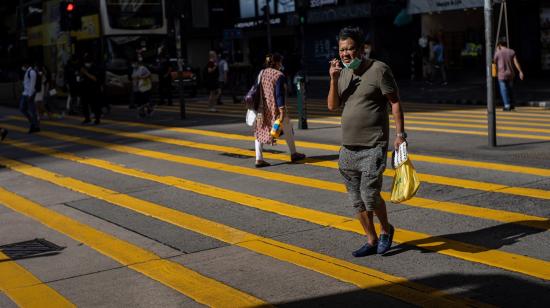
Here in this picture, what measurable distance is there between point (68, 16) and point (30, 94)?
280 inches

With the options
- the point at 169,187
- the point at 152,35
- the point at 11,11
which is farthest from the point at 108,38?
the point at 11,11

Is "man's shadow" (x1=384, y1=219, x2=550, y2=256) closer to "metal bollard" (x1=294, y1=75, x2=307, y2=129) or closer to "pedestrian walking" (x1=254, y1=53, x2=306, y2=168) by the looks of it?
"pedestrian walking" (x1=254, y1=53, x2=306, y2=168)

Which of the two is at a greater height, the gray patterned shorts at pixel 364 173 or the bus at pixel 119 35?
the bus at pixel 119 35

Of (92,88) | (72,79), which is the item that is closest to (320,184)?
(92,88)

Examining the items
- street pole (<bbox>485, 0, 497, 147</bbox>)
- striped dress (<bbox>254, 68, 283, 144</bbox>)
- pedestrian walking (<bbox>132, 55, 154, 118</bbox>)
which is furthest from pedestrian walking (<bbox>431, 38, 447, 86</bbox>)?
striped dress (<bbox>254, 68, 283, 144</bbox>)

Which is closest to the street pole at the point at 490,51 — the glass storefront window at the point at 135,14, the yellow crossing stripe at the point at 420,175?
the yellow crossing stripe at the point at 420,175

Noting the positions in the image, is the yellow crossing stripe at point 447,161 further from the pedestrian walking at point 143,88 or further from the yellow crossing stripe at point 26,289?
the yellow crossing stripe at point 26,289

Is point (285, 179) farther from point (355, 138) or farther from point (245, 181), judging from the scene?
point (355, 138)

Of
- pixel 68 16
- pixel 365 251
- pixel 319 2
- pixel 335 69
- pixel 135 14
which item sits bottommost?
pixel 365 251

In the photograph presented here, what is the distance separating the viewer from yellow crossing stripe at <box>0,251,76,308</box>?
598cm

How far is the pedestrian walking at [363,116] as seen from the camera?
20.9 feet

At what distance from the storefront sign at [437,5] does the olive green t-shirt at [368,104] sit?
25.6 m

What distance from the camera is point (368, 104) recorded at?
646 cm

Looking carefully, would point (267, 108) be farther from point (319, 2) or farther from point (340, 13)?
point (319, 2)
